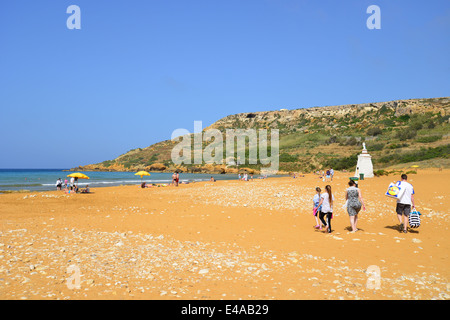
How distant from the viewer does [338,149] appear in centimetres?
8769

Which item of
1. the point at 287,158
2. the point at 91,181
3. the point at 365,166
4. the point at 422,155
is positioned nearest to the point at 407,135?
the point at 422,155

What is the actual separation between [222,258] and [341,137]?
99789 millimetres

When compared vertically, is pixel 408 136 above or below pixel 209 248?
above

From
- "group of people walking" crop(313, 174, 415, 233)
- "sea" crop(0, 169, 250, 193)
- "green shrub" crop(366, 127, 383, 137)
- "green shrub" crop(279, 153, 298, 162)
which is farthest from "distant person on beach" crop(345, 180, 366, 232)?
"green shrub" crop(366, 127, 383, 137)

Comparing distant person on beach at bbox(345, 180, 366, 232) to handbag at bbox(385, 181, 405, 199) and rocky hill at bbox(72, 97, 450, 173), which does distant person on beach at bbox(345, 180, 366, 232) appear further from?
rocky hill at bbox(72, 97, 450, 173)

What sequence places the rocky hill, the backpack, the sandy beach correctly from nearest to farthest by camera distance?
the sandy beach, the backpack, the rocky hill

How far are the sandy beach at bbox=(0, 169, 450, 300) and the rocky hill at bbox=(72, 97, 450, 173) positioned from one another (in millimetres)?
34483

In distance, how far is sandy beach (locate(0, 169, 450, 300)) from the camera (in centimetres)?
564

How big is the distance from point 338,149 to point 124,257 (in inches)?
3437

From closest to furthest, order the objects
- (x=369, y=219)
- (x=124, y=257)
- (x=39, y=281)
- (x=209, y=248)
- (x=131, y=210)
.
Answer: (x=39, y=281), (x=124, y=257), (x=209, y=248), (x=369, y=219), (x=131, y=210)

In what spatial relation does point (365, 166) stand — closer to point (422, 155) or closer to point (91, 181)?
point (422, 155)

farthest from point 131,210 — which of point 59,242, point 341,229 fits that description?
point 341,229

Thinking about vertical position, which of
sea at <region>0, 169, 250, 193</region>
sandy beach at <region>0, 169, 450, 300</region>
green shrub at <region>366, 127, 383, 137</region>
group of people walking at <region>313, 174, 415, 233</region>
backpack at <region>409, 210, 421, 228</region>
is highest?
green shrub at <region>366, 127, 383, 137</region>
